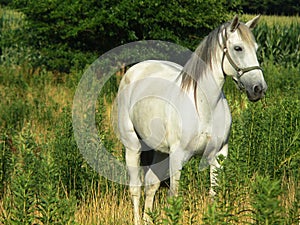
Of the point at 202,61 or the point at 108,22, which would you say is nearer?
the point at 202,61

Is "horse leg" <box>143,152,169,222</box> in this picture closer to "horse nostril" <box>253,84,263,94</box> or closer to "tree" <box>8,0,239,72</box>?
"horse nostril" <box>253,84,263,94</box>

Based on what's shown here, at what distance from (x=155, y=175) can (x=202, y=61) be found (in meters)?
1.23

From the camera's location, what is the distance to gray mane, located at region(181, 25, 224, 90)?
13.3ft

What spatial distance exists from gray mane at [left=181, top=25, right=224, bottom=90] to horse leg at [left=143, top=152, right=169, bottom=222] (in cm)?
97

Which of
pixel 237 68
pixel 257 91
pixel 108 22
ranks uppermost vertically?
pixel 237 68

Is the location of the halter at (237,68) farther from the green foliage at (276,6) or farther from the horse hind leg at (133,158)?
the green foliage at (276,6)

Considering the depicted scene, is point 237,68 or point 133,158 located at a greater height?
point 237,68

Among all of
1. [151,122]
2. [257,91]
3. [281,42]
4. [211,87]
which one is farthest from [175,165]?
[281,42]

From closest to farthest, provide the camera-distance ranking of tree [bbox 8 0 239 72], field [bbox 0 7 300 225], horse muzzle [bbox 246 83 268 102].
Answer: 1. field [bbox 0 7 300 225]
2. horse muzzle [bbox 246 83 268 102]
3. tree [bbox 8 0 239 72]

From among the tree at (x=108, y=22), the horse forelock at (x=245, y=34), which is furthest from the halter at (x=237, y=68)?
the tree at (x=108, y=22)

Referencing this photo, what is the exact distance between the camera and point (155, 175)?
15.7 ft

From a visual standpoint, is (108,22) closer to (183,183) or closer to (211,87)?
(211,87)

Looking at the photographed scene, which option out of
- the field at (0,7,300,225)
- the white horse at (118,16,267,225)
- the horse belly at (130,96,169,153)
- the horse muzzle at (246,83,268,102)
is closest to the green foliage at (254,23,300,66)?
the field at (0,7,300,225)

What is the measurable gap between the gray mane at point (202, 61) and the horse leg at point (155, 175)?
3.20ft
